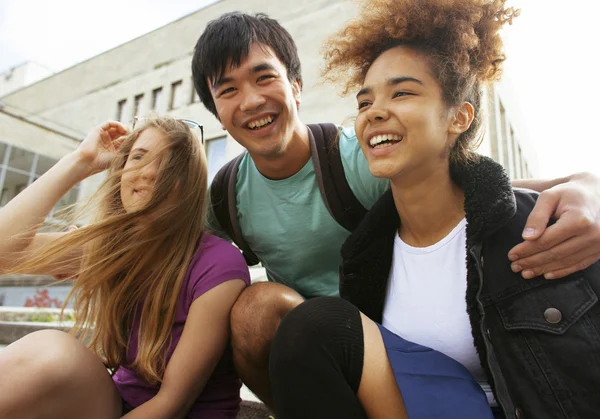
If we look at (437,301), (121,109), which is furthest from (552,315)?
(121,109)

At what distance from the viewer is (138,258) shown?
6.24ft

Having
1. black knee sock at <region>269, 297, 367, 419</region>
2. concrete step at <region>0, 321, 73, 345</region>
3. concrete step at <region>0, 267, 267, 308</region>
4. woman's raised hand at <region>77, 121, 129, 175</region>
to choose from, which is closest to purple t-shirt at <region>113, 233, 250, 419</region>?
black knee sock at <region>269, 297, 367, 419</region>

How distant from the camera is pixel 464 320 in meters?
1.47

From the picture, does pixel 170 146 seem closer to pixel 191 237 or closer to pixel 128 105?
pixel 191 237

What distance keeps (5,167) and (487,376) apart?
21971mm

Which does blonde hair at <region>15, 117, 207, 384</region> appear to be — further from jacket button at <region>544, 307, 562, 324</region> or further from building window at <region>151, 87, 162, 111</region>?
building window at <region>151, 87, 162, 111</region>

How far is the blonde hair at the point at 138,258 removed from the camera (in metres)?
1.78

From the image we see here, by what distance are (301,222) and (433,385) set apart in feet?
3.85

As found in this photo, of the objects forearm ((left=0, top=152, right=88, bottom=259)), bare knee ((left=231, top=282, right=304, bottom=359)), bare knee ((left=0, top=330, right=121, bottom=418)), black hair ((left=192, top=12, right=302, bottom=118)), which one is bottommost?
bare knee ((left=0, top=330, right=121, bottom=418))

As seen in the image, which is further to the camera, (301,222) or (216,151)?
(216,151)

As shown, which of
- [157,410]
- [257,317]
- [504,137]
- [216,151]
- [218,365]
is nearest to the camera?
[157,410]

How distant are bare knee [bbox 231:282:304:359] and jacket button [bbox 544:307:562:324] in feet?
2.88

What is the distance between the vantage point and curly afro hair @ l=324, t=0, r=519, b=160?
1.71 metres

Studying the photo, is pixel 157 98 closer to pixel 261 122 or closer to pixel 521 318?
pixel 261 122
